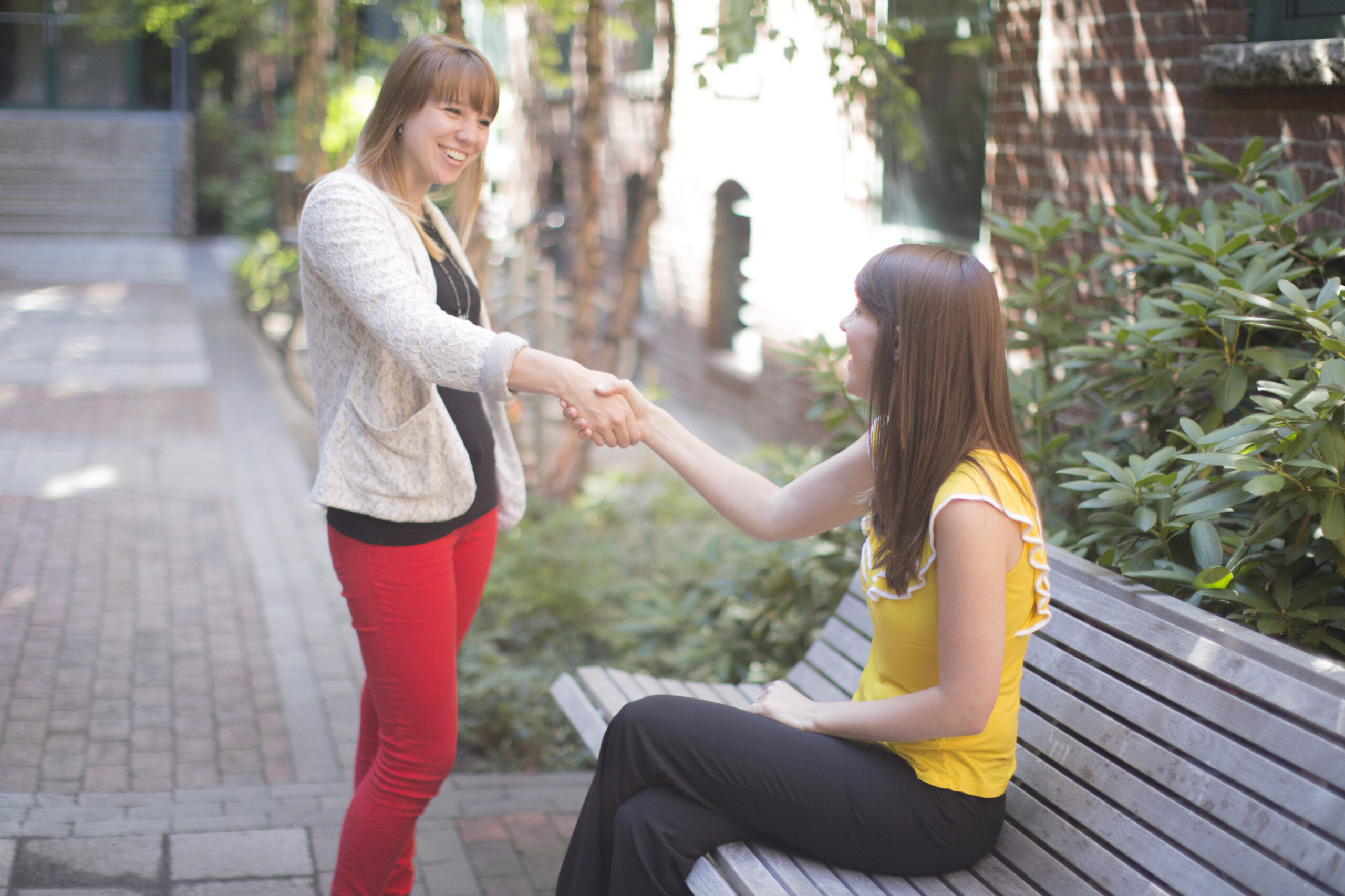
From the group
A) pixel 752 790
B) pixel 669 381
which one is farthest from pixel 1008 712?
pixel 669 381

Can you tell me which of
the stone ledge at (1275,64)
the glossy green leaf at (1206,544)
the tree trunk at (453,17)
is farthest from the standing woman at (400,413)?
the tree trunk at (453,17)

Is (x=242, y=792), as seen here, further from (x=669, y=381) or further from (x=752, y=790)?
(x=669, y=381)

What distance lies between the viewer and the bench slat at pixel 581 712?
285 cm

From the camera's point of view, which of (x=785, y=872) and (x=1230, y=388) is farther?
(x=1230, y=388)

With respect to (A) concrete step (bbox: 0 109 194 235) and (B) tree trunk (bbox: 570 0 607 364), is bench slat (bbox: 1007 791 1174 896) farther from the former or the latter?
(A) concrete step (bbox: 0 109 194 235)

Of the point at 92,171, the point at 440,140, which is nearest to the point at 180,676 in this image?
the point at 440,140

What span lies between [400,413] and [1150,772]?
5.43ft

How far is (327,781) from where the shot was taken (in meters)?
3.69

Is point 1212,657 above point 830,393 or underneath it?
underneath

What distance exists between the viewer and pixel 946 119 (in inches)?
267

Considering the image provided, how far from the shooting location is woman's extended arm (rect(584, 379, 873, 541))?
2488mm

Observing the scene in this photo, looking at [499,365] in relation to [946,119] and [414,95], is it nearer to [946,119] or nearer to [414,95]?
[414,95]

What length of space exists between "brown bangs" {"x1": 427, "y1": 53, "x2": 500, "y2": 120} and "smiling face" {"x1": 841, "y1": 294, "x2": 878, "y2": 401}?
91 cm

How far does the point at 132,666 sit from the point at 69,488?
2.50m
